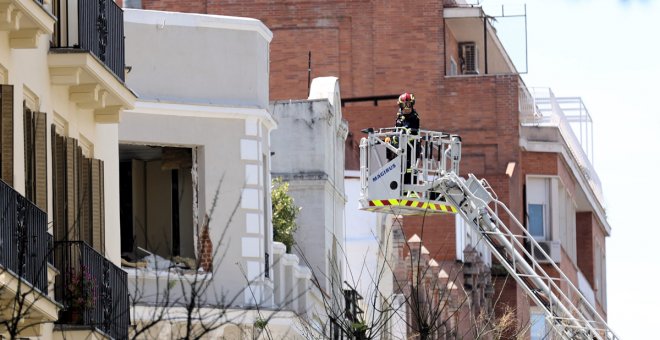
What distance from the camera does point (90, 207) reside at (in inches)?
1219

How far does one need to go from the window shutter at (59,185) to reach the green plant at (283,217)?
47.2 ft

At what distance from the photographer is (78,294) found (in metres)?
29.1

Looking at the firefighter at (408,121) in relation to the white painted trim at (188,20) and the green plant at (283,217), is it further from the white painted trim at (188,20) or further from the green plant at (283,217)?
the white painted trim at (188,20)

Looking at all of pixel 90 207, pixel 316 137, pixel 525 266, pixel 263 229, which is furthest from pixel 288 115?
pixel 90 207

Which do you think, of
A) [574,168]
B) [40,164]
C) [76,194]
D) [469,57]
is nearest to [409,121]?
[76,194]

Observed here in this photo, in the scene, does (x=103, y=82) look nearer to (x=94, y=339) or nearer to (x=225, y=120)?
(x=94, y=339)

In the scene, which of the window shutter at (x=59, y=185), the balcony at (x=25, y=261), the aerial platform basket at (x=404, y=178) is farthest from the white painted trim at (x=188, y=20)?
the balcony at (x=25, y=261)

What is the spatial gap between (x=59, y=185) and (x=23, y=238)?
357 cm

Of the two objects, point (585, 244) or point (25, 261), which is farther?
point (585, 244)

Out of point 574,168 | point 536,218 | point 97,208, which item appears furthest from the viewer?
point 574,168

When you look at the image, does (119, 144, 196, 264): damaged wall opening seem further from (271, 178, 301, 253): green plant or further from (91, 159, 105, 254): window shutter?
(91, 159, 105, 254): window shutter

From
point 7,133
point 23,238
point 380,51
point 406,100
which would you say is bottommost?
point 23,238

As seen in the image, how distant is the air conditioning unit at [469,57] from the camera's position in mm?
73250

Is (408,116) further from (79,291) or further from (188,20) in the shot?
(79,291)
